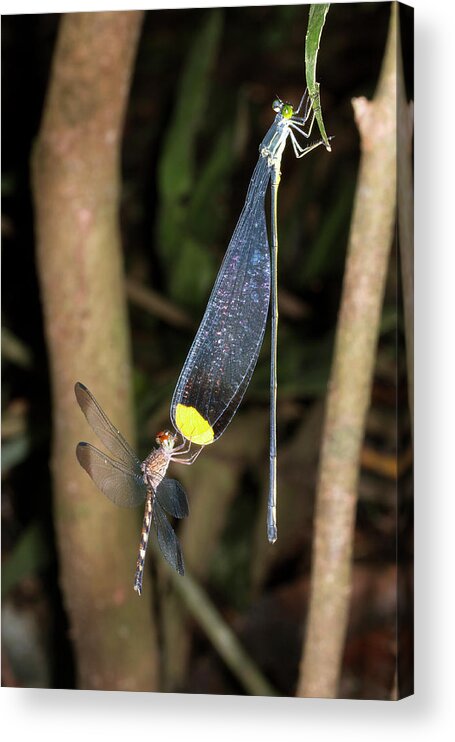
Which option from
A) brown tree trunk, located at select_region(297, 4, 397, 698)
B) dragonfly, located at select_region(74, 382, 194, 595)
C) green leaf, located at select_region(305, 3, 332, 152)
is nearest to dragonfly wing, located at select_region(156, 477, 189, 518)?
dragonfly, located at select_region(74, 382, 194, 595)

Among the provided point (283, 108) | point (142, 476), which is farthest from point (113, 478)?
point (283, 108)

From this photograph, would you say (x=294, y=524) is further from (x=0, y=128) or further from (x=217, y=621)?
(x=0, y=128)

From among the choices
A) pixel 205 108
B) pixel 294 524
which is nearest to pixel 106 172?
pixel 205 108

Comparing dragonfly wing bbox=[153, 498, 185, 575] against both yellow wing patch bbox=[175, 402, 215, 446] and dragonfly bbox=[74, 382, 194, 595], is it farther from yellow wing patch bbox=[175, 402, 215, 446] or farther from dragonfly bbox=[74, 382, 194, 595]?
yellow wing patch bbox=[175, 402, 215, 446]

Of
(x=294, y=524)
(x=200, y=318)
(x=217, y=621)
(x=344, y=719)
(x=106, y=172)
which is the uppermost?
(x=106, y=172)

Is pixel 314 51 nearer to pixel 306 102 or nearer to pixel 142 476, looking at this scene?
pixel 306 102
